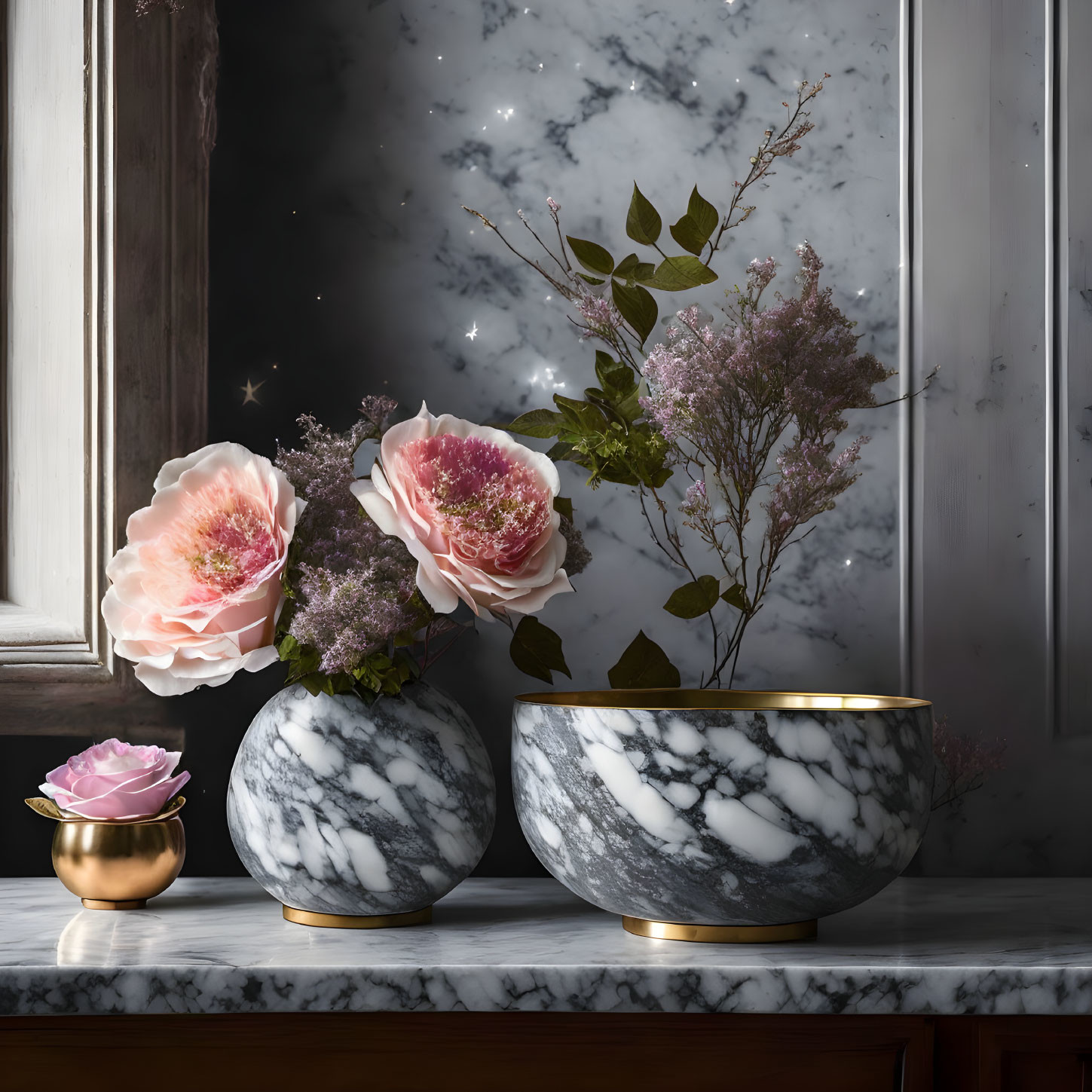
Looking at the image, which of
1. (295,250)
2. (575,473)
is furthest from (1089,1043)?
(295,250)

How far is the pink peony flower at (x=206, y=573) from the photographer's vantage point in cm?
70

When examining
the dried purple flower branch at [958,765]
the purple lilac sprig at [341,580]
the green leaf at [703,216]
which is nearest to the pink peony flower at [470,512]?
the purple lilac sprig at [341,580]

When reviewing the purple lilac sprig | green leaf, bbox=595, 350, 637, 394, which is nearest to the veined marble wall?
green leaf, bbox=595, 350, 637, 394

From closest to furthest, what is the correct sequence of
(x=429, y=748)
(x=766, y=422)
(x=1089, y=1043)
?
(x=1089, y=1043) < (x=429, y=748) < (x=766, y=422)

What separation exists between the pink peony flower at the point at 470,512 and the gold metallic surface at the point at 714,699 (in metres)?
0.11

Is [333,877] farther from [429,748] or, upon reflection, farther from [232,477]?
[232,477]

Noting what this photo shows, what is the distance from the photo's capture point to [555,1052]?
24.7 inches

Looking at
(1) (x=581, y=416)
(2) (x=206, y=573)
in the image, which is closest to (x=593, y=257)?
(1) (x=581, y=416)

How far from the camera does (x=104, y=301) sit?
3.07ft

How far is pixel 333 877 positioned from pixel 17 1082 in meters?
0.21

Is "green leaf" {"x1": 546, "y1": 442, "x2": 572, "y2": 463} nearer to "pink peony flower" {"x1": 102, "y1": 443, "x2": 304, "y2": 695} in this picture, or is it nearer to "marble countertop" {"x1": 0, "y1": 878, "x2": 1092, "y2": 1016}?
"pink peony flower" {"x1": 102, "y1": 443, "x2": 304, "y2": 695}

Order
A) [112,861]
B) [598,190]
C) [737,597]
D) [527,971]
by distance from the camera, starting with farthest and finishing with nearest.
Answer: [598,190]
[737,597]
[112,861]
[527,971]

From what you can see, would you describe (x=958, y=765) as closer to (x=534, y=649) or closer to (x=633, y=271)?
(x=534, y=649)

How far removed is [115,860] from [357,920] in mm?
195
